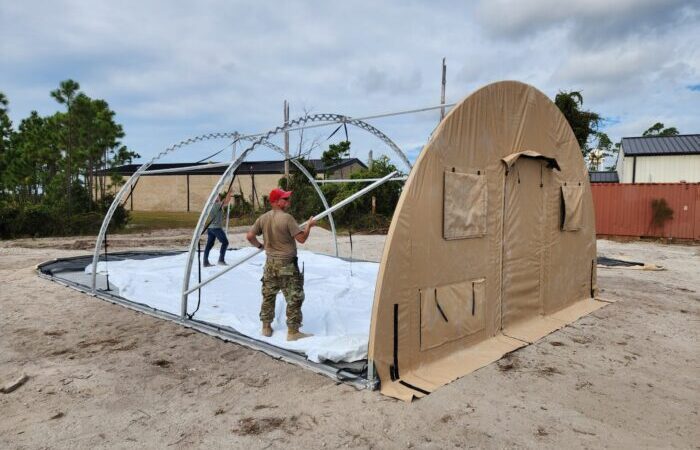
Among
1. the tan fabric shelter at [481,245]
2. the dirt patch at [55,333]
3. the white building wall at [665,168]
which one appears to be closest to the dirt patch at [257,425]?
the tan fabric shelter at [481,245]

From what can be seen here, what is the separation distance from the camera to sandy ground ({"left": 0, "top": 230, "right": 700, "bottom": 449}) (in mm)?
3051

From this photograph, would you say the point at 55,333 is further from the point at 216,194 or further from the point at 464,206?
the point at 464,206

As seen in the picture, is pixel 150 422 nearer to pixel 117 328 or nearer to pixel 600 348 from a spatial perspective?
pixel 117 328

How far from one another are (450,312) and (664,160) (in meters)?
23.8

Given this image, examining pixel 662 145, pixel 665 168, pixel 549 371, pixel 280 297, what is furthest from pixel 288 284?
pixel 662 145

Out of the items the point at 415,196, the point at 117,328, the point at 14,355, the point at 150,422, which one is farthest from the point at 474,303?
the point at 14,355

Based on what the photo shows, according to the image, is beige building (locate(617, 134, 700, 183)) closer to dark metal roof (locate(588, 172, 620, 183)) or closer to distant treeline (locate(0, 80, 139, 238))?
dark metal roof (locate(588, 172, 620, 183))

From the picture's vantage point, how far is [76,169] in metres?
17.2

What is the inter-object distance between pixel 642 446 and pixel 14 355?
5.37 metres

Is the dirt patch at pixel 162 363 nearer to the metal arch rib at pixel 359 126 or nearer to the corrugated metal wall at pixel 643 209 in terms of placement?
the metal arch rib at pixel 359 126

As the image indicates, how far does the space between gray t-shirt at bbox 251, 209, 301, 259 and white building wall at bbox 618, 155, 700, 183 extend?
2391 centimetres

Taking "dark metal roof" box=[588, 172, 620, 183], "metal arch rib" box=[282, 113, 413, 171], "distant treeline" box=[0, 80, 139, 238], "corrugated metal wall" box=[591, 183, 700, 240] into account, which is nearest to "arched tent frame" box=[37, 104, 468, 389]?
"metal arch rib" box=[282, 113, 413, 171]

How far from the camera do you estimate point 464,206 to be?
4562 mm

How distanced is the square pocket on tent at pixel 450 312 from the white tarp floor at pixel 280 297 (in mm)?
624
